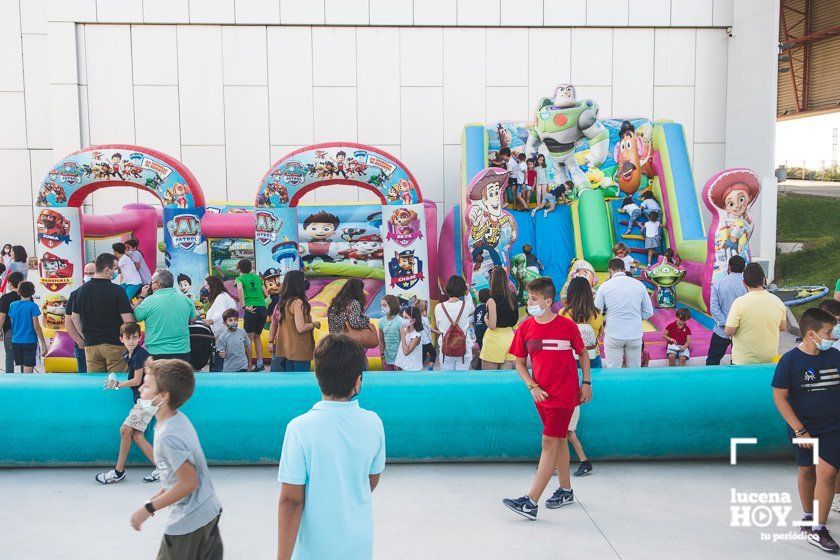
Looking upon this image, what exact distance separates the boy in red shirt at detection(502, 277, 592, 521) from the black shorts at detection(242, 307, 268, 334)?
385 cm

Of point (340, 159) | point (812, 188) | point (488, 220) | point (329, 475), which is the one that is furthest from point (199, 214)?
point (812, 188)

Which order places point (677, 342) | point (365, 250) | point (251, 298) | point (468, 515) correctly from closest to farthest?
point (468, 515), point (677, 342), point (251, 298), point (365, 250)

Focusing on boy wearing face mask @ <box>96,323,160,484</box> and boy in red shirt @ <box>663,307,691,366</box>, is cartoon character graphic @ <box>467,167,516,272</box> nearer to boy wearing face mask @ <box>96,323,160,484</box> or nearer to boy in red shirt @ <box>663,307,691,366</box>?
boy in red shirt @ <box>663,307,691,366</box>

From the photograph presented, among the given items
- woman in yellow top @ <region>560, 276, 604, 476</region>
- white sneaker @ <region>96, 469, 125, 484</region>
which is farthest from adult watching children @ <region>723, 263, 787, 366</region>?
white sneaker @ <region>96, 469, 125, 484</region>

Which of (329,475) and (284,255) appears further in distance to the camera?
(284,255)

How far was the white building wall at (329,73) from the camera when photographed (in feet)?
39.7

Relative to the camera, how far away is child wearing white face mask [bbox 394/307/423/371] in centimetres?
580

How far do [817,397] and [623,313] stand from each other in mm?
1979

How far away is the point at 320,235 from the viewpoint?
9727mm

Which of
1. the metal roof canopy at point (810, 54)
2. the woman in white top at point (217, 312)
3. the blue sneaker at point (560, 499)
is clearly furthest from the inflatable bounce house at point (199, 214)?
the metal roof canopy at point (810, 54)

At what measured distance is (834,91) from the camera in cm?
2248

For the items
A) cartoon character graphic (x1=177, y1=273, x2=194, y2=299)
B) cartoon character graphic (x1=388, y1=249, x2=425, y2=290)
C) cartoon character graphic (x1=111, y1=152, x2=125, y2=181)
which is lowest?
cartoon character graphic (x1=177, y1=273, x2=194, y2=299)

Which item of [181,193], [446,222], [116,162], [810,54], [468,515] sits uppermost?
[810,54]

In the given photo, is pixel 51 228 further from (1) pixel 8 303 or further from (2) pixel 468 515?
(2) pixel 468 515
